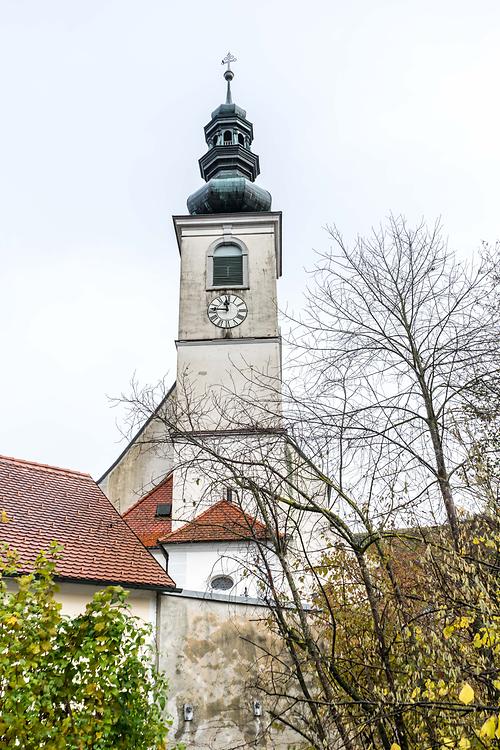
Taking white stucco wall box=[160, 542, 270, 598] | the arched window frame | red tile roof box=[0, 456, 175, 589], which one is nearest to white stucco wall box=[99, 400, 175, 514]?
white stucco wall box=[160, 542, 270, 598]

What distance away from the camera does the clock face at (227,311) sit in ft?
57.7

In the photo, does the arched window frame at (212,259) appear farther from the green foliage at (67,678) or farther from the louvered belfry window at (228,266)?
the green foliage at (67,678)

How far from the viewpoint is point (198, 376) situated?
1691 centimetres

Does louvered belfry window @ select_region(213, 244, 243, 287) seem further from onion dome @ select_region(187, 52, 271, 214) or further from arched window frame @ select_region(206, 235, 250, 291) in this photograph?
onion dome @ select_region(187, 52, 271, 214)

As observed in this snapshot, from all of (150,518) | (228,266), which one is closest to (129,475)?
(150,518)

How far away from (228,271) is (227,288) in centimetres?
→ 67

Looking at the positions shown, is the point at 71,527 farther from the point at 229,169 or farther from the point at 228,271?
the point at 229,169

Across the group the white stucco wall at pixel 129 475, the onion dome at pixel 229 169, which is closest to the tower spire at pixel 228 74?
the onion dome at pixel 229 169

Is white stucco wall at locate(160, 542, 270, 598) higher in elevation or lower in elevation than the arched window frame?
lower

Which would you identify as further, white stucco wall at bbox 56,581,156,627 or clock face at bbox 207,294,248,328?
clock face at bbox 207,294,248,328

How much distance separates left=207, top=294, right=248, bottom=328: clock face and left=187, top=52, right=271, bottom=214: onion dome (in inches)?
142

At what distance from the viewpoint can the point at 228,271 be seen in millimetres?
18516

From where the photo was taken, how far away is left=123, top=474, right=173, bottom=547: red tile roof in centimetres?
1509

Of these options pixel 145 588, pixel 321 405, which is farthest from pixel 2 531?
pixel 321 405
